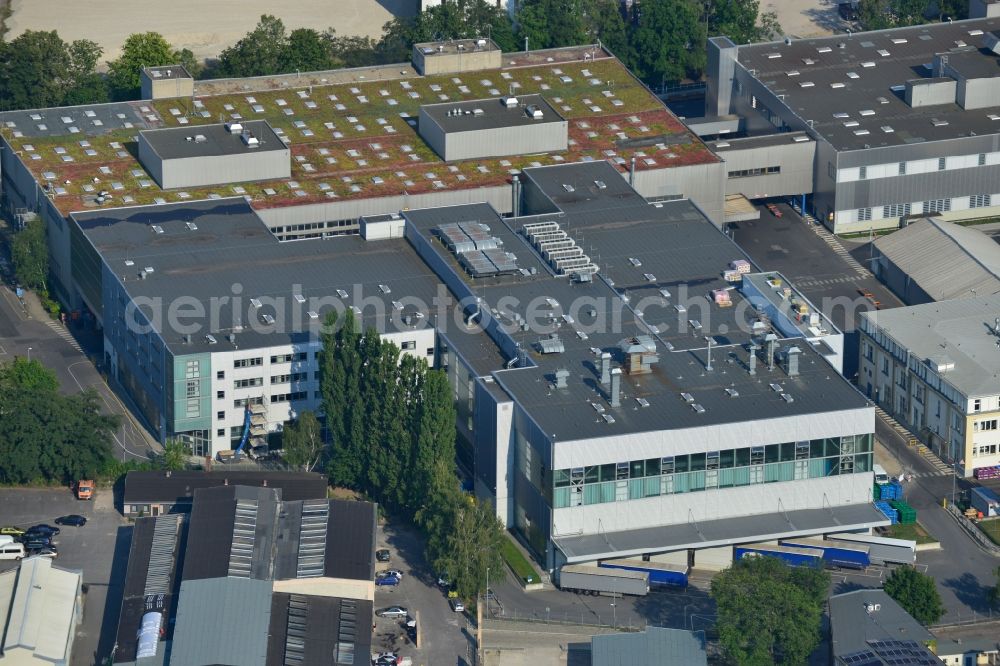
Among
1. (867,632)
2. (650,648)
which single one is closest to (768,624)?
(867,632)

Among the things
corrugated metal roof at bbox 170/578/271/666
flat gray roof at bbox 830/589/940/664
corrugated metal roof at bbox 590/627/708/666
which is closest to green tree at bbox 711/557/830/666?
flat gray roof at bbox 830/589/940/664

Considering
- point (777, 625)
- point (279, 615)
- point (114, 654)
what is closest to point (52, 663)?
point (114, 654)

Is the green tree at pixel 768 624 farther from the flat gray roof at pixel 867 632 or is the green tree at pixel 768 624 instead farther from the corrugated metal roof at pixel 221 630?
the corrugated metal roof at pixel 221 630

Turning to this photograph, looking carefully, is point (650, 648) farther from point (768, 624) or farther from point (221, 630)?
point (221, 630)

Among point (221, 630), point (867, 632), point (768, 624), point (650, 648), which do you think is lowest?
point (650, 648)

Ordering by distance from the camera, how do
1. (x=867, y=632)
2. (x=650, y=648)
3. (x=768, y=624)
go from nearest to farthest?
(x=768, y=624) < (x=650, y=648) < (x=867, y=632)

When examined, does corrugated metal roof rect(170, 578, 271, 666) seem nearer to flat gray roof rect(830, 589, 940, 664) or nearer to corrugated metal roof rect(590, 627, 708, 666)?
corrugated metal roof rect(590, 627, 708, 666)

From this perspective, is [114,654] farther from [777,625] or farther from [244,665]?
[777,625]
